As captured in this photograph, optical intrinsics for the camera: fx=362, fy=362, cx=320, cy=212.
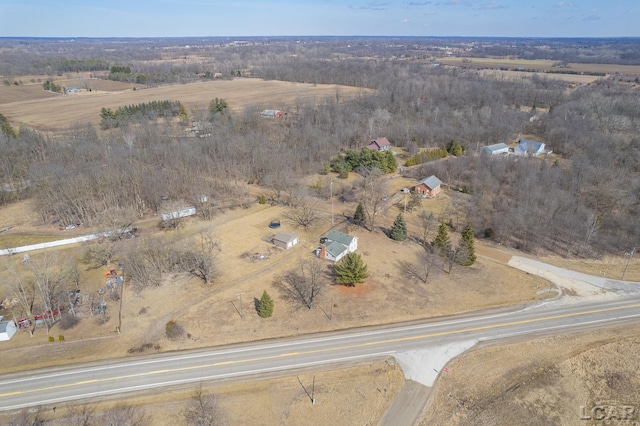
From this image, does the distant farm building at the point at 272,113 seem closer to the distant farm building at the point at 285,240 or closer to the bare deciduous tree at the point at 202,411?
the distant farm building at the point at 285,240

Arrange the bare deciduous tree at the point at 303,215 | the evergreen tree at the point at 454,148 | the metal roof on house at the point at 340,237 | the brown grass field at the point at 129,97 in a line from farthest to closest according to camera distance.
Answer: the brown grass field at the point at 129,97 < the evergreen tree at the point at 454,148 < the bare deciduous tree at the point at 303,215 < the metal roof on house at the point at 340,237

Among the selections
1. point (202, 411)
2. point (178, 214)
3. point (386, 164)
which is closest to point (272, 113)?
point (386, 164)

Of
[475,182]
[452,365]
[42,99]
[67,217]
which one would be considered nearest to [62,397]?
[452,365]

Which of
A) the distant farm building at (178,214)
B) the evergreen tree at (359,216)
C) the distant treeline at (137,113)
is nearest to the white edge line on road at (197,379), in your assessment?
the evergreen tree at (359,216)

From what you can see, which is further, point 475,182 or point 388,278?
point 475,182

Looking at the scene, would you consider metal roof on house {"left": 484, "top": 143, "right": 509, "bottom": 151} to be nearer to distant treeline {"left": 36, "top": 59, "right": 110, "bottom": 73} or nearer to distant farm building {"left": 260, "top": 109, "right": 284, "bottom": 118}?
distant farm building {"left": 260, "top": 109, "right": 284, "bottom": 118}

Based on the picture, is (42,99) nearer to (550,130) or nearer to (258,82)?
(258,82)

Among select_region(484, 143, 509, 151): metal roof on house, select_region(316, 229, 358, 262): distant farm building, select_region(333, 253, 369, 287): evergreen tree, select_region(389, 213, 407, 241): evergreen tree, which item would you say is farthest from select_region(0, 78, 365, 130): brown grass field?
select_region(333, 253, 369, 287): evergreen tree
